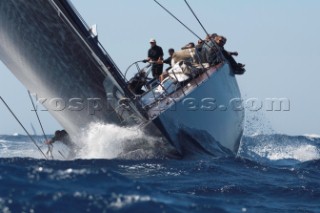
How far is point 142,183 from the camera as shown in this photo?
710cm

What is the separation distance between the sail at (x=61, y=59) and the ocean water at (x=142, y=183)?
0.57m

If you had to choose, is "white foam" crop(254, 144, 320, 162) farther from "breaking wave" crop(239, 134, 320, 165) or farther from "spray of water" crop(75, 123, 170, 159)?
"spray of water" crop(75, 123, 170, 159)

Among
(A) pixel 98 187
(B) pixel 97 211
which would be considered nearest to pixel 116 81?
(A) pixel 98 187

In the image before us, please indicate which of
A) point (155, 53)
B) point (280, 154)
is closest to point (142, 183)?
point (155, 53)

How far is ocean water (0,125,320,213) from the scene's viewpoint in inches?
220

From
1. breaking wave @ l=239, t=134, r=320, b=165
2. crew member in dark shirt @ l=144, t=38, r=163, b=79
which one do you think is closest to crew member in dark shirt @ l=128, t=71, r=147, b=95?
crew member in dark shirt @ l=144, t=38, r=163, b=79

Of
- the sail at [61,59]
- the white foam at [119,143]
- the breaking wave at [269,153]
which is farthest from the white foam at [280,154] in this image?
the sail at [61,59]

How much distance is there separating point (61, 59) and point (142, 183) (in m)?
3.71

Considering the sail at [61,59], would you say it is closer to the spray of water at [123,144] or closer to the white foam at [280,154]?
the spray of water at [123,144]

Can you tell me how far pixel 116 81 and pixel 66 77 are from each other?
0.79m

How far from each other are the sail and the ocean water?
1.86 ft

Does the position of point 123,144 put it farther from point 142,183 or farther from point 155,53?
point 142,183

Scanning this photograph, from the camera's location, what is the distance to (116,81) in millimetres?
10422

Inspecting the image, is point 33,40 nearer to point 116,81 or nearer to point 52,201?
point 116,81
